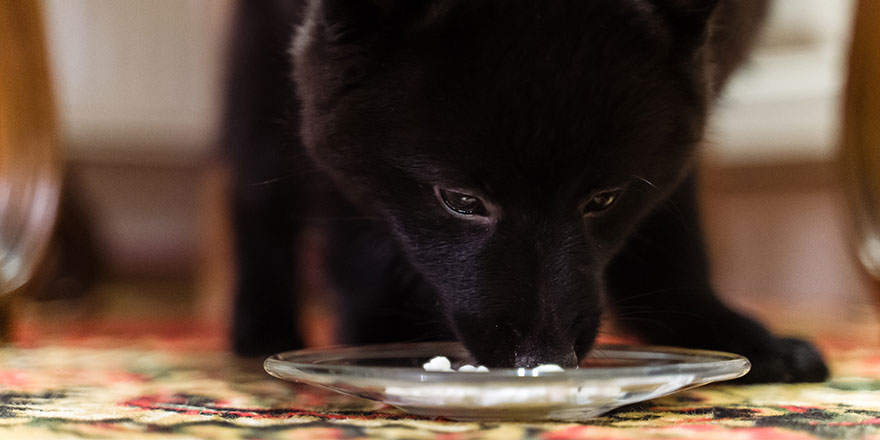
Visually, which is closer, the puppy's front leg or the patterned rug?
the patterned rug

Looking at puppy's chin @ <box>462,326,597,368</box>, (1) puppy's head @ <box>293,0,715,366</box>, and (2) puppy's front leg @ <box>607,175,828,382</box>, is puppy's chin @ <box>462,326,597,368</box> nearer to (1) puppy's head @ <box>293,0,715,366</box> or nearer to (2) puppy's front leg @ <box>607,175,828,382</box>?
(1) puppy's head @ <box>293,0,715,366</box>

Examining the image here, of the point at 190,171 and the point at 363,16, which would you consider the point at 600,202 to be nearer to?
the point at 363,16

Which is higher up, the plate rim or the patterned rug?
the plate rim

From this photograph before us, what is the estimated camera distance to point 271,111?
1476 mm

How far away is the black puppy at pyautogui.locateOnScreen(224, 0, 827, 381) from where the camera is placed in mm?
955

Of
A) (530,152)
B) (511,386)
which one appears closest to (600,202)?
(530,152)

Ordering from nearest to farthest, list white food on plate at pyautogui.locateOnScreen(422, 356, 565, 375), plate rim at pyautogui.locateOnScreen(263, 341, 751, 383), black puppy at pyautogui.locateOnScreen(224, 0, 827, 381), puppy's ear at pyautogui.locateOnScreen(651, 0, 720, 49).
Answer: plate rim at pyautogui.locateOnScreen(263, 341, 751, 383), white food on plate at pyautogui.locateOnScreen(422, 356, 565, 375), black puppy at pyautogui.locateOnScreen(224, 0, 827, 381), puppy's ear at pyautogui.locateOnScreen(651, 0, 720, 49)

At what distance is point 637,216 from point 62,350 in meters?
1.10

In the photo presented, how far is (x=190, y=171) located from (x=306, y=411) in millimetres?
3220

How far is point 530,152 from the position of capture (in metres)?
0.94

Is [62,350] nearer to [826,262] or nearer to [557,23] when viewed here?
[557,23]

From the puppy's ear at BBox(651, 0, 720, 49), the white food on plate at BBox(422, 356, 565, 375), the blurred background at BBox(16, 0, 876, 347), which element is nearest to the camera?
the white food on plate at BBox(422, 356, 565, 375)

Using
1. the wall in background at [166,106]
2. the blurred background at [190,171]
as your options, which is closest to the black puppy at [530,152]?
the blurred background at [190,171]

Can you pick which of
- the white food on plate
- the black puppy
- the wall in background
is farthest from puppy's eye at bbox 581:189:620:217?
the wall in background
